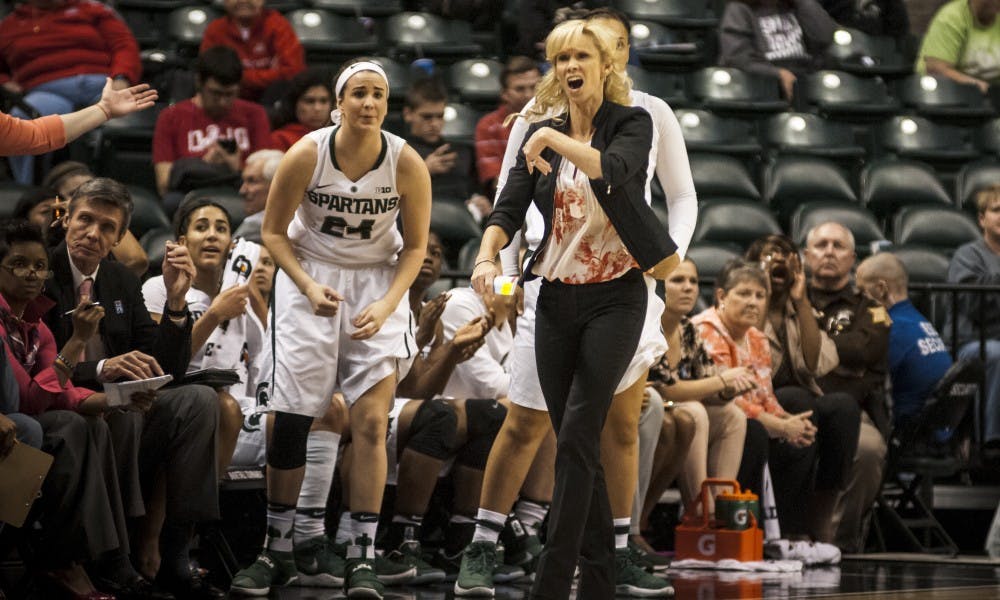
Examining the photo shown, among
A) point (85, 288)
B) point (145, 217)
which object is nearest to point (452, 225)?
point (145, 217)

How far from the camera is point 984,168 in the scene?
988 centimetres

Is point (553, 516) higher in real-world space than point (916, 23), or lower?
lower

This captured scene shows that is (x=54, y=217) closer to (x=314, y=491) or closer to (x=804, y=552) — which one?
(x=314, y=491)

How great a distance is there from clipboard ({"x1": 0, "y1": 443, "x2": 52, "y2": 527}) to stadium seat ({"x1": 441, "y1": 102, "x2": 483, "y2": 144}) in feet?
16.4

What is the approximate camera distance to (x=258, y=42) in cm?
906

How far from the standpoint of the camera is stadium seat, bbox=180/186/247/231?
23.6 ft

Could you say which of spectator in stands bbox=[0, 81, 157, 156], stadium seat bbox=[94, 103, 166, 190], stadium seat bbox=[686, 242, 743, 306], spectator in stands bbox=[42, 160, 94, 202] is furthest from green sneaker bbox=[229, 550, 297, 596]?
stadium seat bbox=[94, 103, 166, 190]

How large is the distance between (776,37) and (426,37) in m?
2.41

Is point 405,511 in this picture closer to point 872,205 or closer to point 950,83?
point 872,205

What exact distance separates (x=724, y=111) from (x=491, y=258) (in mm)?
6137

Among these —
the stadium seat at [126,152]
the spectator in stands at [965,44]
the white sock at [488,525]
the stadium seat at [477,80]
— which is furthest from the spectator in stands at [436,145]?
the spectator in stands at [965,44]

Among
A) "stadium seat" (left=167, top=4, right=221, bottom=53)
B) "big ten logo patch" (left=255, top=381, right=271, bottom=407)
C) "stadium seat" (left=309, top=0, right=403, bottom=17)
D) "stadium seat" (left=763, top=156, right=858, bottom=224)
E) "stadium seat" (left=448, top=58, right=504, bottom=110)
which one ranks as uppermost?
"stadium seat" (left=309, top=0, right=403, bottom=17)

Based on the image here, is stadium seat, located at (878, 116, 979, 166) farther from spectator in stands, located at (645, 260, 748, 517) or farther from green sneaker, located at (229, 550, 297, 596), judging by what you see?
green sneaker, located at (229, 550, 297, 596)

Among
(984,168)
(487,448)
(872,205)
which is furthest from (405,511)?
(984,168)
